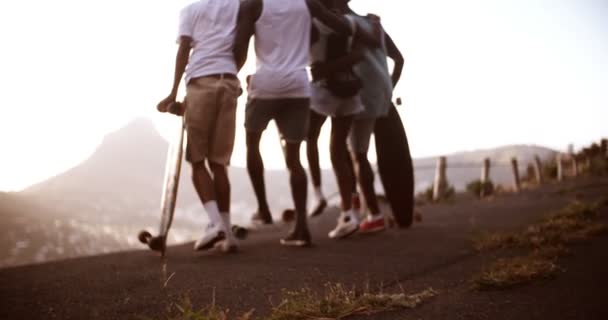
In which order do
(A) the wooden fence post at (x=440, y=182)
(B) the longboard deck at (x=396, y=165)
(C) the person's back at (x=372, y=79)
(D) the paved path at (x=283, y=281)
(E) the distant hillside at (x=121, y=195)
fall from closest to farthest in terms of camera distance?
1. (D) the paved path at (x=283, y=281)
2. (C) the person's back at (x=372, y=79)
3. (B) the longboard deck at (x=396, y=165)
4. (A) the wooden fence post at (x=440, y=182)
5. (E) the distant hillside at (x=121, y=195)

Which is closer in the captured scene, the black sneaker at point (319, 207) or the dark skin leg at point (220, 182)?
the dark skin leg at point (220, 182)

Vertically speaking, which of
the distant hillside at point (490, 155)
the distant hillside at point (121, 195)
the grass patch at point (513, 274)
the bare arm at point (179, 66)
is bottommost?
the distant hillside at point (490, 155)

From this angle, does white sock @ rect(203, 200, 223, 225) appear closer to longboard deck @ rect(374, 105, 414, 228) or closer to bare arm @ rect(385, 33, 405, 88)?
longboard deck @ rect(374, 105, 414, 228)

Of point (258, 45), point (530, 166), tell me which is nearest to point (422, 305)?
point (258, 45)

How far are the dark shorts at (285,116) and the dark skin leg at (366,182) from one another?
2.93 feet

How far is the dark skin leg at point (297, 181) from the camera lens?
3.16 m

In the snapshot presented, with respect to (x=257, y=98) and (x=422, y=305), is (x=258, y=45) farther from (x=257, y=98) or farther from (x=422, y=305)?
(x=422, y=305)

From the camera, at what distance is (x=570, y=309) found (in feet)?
4.51

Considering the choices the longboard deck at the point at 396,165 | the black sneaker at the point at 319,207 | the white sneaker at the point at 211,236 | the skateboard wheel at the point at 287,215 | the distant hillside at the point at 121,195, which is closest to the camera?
the white sneaker at the point at 211,236

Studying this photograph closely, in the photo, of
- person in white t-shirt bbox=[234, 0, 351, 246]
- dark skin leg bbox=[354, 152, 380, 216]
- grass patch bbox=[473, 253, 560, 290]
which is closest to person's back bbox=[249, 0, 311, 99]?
person in white t-shirt bbox=[234, 0, 351, 246]

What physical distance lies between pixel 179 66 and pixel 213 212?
1.03 metres

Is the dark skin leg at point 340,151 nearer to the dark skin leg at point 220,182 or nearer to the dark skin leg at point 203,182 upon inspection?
the dark skin leg at point 220,182

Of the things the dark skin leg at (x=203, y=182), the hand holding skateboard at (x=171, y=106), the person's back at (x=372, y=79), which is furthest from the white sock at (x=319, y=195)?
the hand holding skateboard at (x=171, y=106)

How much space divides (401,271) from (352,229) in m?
1.39
